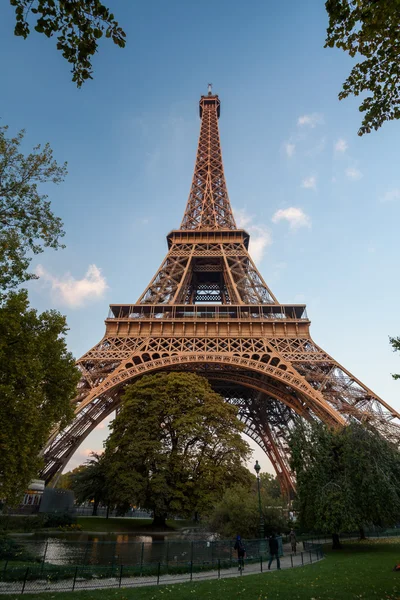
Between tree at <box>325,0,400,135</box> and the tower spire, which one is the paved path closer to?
tree at <box>325,0,400,135</box>

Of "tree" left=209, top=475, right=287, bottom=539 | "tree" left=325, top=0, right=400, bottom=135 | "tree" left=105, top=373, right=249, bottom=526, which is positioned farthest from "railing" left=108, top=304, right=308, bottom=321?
"tree" left=325, top=0, right=400, bottom=135

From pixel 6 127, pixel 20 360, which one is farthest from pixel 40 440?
pixel 6 127

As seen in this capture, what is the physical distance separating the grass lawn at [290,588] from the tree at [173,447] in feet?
46.8

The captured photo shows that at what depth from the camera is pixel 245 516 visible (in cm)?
1875

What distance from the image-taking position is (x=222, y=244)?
4169cm

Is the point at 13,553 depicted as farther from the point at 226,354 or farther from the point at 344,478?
the point at 226,354

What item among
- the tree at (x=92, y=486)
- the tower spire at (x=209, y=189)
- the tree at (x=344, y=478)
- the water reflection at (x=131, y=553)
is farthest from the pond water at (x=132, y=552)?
the tower spire at (x=209, y=189)

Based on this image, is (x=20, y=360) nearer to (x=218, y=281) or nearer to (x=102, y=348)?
(x=102, y=348)

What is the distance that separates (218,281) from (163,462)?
27149 millimetres

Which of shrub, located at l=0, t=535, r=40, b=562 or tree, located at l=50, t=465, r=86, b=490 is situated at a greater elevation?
tree, located at l=50, t=465, r=86, b=490

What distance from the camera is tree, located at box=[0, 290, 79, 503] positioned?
1396 centimetres

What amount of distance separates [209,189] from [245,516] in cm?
4116

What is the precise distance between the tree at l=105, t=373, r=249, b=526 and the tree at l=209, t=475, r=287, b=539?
14.7 ft

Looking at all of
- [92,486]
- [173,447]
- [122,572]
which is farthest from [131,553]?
[92,486]
